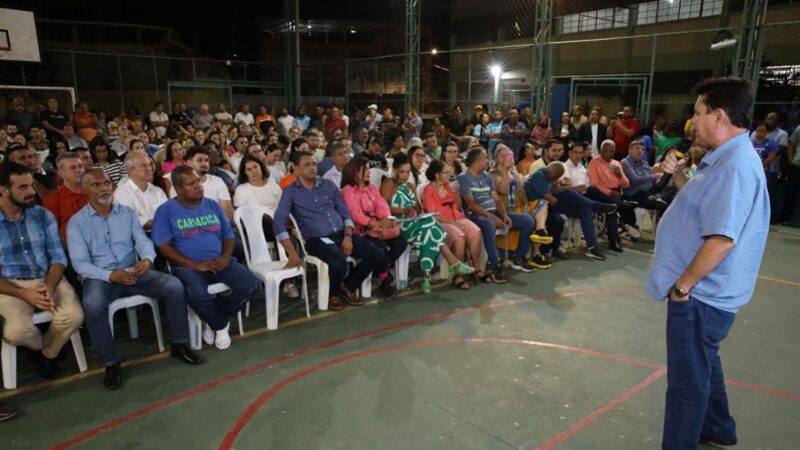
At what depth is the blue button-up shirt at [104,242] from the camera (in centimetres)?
333

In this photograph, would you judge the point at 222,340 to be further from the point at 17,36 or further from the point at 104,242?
the point at 17,36

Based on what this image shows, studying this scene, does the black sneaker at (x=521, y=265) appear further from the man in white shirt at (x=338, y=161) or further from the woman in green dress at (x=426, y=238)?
the man in white shirt at (x=338, y=161)

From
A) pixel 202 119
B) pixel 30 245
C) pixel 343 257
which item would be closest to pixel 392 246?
pixel 343 257

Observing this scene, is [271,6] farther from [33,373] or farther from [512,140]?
[33,373]

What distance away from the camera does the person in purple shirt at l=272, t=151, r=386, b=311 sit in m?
4.33

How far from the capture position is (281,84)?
15789 mm

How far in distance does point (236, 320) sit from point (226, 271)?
2.13ft

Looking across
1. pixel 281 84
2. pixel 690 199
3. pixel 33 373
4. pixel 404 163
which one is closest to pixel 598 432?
pixel 690 199

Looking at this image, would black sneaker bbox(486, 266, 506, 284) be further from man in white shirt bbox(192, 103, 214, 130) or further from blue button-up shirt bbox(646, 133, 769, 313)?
man in white shirt bbox(192, 103, 214, 130)

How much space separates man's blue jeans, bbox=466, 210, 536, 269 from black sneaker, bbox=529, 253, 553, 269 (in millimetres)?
116

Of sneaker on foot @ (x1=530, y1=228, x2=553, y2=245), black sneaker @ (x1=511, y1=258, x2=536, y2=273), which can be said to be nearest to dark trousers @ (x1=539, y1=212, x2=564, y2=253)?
sneaker on foot @ (x1=530, y1=228, x2=553, y2=245)

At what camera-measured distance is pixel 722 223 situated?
1909mm

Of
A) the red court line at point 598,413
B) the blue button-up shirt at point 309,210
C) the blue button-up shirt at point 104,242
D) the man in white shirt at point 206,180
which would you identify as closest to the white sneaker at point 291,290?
the blue button-up shirt at point 309,210

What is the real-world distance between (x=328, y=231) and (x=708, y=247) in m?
3.13
